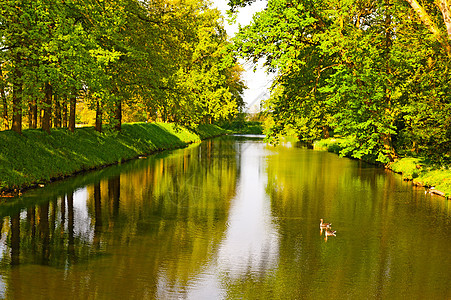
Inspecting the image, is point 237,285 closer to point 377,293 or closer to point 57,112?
point 377,293

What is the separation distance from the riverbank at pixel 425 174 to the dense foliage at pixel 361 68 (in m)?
0.92

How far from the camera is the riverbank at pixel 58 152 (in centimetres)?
2324

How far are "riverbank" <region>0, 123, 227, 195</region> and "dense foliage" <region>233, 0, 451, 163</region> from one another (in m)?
10.9

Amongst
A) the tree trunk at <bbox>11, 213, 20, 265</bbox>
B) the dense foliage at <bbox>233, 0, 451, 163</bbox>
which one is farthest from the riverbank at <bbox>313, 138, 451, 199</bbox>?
the tree trunk at <bbox>11, 213, 20, 265</bbox>

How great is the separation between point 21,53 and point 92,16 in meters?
5.95

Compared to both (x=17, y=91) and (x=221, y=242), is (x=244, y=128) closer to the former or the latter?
(x=17, y=91)

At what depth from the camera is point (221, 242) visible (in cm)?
Answer: 1513

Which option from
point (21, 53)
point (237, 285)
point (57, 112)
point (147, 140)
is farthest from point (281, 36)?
point (147, 140)

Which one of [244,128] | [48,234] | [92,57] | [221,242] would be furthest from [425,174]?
[244,128]

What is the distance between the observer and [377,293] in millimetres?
10859

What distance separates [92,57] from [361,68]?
1827 cm

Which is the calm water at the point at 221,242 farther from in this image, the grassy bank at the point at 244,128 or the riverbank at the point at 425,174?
the grassy bank at the point at 244,128

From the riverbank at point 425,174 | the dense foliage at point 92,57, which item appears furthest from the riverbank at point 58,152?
the riverbank at point 425,174

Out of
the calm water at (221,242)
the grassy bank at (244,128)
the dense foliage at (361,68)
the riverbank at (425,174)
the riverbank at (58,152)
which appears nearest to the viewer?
the calm water at (221,242)
